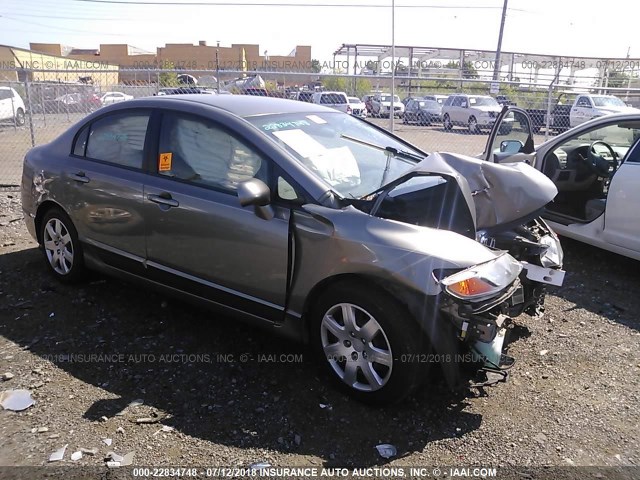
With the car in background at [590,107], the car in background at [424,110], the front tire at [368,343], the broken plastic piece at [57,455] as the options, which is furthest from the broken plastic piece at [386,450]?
the car in background at [590,107]

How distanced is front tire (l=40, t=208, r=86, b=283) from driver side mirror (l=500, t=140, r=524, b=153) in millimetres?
4033

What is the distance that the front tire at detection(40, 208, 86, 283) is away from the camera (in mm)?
4531

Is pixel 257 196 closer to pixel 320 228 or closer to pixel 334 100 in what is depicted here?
pixel 320 228

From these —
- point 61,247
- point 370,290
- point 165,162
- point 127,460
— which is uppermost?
point 165,162

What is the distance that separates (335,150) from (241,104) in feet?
2.64

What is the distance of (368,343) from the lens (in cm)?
301

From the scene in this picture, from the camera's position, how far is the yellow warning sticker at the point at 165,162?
3.86 m

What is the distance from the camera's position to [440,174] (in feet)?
10.1

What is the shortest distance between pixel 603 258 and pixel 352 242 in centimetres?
390

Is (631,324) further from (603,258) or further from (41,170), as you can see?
(41,170)

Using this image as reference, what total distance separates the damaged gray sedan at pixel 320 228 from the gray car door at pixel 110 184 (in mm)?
13

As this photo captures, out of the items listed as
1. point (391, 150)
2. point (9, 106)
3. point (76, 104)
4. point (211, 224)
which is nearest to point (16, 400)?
point (211, 224)

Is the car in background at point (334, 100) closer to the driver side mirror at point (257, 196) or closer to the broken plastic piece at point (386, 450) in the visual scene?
the driver side mirror at point (257, 196)

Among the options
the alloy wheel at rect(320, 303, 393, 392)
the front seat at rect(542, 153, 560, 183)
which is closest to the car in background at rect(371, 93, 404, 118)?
the front seat at rect(542, 153, 560, 183)
